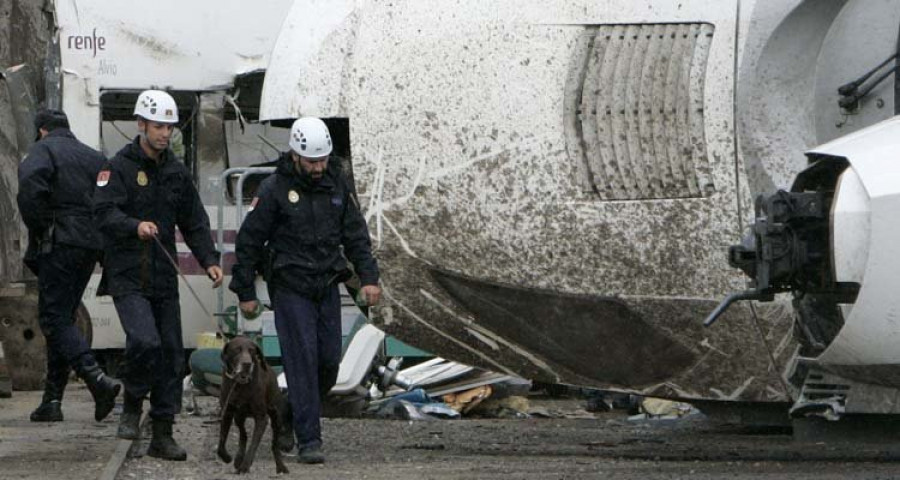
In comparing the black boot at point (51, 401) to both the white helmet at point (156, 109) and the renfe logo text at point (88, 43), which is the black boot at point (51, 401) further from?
the renfe logo text at point (88, 43)

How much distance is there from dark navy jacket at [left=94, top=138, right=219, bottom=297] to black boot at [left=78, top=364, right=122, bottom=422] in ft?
4.12

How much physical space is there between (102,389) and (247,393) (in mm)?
1908

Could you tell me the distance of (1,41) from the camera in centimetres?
1673

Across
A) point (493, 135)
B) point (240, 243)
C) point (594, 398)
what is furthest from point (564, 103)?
point (594, 398)

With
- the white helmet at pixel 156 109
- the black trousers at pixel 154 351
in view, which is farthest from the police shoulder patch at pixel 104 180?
the black trousers at pixel 154 351

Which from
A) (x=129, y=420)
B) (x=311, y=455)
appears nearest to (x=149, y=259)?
(x=129, y=420)

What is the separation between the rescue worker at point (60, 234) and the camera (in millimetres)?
11055

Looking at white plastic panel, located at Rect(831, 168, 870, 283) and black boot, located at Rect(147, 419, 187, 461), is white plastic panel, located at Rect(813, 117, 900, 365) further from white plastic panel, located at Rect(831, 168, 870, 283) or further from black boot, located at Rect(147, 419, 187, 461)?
black boot, located at Rect(147, 419, 187, 461)

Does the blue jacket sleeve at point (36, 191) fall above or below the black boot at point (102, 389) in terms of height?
above

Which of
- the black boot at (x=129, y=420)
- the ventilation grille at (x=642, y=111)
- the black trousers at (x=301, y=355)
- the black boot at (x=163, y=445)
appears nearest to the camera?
the ventilation grille at (x=642, y=111)

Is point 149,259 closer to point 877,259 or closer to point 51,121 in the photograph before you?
point 51,121

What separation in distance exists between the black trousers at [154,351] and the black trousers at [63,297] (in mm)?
1612

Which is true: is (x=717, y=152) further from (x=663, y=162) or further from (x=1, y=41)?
(x=1, y=41)

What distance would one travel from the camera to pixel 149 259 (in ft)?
30.5
